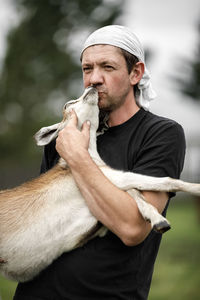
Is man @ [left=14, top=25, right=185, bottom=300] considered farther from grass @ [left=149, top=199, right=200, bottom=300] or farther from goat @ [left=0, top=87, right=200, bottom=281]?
grass @ [left=149, top=199, right=200, bottom=300]

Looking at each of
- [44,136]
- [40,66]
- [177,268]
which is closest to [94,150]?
[44,136]

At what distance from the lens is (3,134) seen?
30.0 m

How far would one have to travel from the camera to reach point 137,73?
12.6ft

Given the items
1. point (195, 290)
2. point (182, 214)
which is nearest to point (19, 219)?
point (195, 290)

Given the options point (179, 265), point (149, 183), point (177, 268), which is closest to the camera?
point (149, 183)

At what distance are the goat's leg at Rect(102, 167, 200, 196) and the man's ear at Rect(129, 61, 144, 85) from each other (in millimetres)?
699

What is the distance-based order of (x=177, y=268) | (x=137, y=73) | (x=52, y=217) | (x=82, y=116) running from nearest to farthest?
(x=52, y=217)
(x=137, y=73)
(x=82, y=116)
(x=177, y=268)

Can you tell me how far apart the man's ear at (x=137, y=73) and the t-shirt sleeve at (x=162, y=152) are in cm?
50

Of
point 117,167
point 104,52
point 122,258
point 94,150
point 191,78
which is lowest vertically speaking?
point 122,258

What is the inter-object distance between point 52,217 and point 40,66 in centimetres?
2753

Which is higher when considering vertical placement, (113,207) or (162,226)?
(113,207)

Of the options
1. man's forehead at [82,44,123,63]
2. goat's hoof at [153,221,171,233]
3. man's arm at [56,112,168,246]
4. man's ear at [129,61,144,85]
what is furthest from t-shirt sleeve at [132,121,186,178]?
man's forehead at [82,44,123,63]

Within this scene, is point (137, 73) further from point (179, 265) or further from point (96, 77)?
point (179, 265)

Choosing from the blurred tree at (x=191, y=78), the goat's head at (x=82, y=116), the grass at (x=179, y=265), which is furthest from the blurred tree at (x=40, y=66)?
the goat's head at (x=82, y=116)
